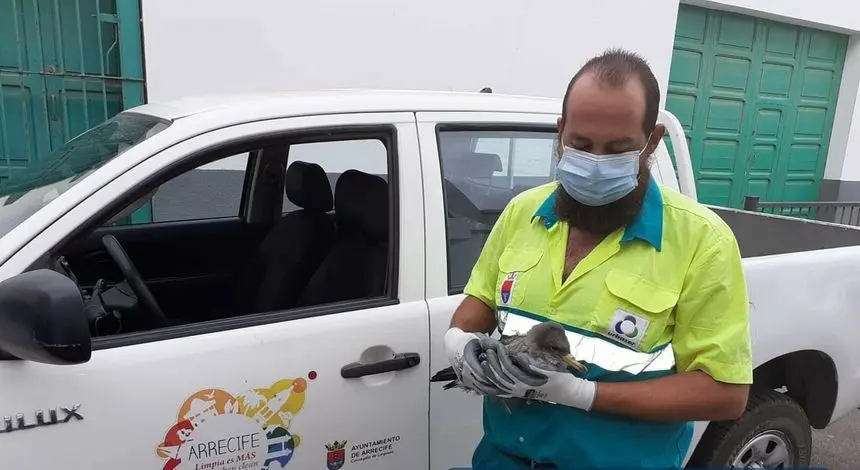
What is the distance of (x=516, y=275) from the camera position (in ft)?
5.22

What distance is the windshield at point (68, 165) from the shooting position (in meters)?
1.80

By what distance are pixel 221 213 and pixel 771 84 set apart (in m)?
8.15

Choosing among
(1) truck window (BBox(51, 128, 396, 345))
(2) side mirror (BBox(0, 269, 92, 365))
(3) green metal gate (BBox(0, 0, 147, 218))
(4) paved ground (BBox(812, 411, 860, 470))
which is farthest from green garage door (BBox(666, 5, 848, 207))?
(2) side mirror (BBox(0, 269, 92, 365))

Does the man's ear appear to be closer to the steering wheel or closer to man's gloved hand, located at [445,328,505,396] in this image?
man's gloved hand, located at [445,328,505,396]

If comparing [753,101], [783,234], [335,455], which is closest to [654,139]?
[335,455]

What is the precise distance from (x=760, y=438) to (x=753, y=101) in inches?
284

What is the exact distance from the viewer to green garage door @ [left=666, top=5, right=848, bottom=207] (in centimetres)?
811

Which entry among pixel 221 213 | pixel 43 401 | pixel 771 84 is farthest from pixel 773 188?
pixel 43 401

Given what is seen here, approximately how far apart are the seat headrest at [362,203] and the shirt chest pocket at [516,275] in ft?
2.24

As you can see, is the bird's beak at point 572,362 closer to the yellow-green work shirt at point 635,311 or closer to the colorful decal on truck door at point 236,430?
the yellow-green work shirt at point 635,311

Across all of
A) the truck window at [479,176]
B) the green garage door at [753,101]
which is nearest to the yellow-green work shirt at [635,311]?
the truck window at [479,176]

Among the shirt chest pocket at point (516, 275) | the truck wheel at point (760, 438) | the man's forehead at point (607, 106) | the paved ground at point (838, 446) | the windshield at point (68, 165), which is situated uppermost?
the man's forehead at point (607, 106)

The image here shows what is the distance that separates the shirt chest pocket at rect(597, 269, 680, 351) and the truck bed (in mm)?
2443

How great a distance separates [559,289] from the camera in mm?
1506
